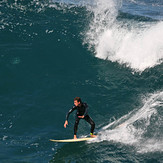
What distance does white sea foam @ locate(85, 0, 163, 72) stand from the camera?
16031mm

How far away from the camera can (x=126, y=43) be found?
17.3 meters

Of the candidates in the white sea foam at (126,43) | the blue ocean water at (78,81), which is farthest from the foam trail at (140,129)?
the white sea foam at (126,43)

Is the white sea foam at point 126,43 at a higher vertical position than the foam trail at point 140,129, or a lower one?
higher

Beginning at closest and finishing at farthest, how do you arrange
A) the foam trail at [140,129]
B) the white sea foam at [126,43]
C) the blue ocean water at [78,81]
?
the foam trail at [140,129]
the blue ocean water at [78,81]
the white sea foam at [126,43]

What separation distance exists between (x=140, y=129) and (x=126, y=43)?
836 centimetres

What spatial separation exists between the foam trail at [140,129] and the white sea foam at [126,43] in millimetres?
4835

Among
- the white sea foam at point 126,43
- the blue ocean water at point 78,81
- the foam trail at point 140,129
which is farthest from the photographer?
the white sea foam at point 126,43

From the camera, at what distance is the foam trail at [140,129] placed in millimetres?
9391

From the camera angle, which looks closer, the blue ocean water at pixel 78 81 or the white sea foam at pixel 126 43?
the blue ocean water at pixel 78 81

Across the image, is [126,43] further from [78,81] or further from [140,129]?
[140,129]

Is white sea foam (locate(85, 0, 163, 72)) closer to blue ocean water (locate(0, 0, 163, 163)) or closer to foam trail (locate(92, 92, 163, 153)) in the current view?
blue ocean water (locate(0, 0, 163, 163))

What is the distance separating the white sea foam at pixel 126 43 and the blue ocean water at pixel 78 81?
0.19ft

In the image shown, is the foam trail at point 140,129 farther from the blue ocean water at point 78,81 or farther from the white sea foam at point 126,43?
the white sea foam at point 126,43

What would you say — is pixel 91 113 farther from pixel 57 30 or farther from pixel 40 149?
pixel 57 30
